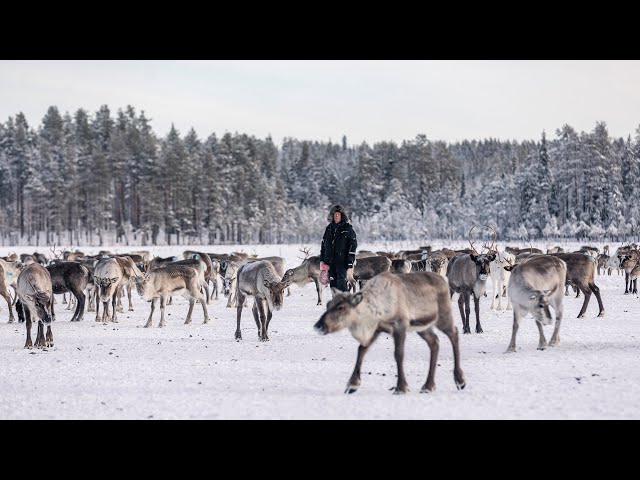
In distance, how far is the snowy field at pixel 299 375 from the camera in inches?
266

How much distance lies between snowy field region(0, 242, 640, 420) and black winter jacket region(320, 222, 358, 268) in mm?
1526

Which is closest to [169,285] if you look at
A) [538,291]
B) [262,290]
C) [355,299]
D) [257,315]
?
[257,315]

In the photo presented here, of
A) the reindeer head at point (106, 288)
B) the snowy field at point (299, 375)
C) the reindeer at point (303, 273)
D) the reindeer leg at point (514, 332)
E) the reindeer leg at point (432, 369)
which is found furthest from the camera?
the reindeer head at point (106, 288)

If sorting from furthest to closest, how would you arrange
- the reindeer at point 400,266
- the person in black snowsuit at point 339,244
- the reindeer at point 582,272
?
the reindeer at point 400,266 → the reindeer at point 582,272 → the person in black snowsuit at point 339,244

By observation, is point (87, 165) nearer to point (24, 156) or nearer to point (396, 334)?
point (24, 156)

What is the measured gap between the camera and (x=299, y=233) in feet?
279

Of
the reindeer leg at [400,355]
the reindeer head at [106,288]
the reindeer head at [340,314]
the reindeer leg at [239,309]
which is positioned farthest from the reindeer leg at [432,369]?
the reindeer head at [106,288]

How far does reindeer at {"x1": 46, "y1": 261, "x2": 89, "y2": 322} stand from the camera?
16.1m

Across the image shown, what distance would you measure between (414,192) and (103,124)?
152 ft

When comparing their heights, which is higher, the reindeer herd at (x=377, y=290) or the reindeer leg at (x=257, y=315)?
the reindeer herd at (x=377, y=290)

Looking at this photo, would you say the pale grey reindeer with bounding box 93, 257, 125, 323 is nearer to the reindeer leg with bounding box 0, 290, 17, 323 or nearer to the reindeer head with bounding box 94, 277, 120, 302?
the reindeer head with bounding box 94, 277, 120, 302

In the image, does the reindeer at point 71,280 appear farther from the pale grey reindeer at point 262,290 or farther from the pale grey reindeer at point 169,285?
the pale grey reindeer at point 262,290

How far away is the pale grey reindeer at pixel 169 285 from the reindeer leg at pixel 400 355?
881 centimetres

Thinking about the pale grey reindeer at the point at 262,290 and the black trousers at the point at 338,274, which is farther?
the pale grey reindeer at the point at 262,290
